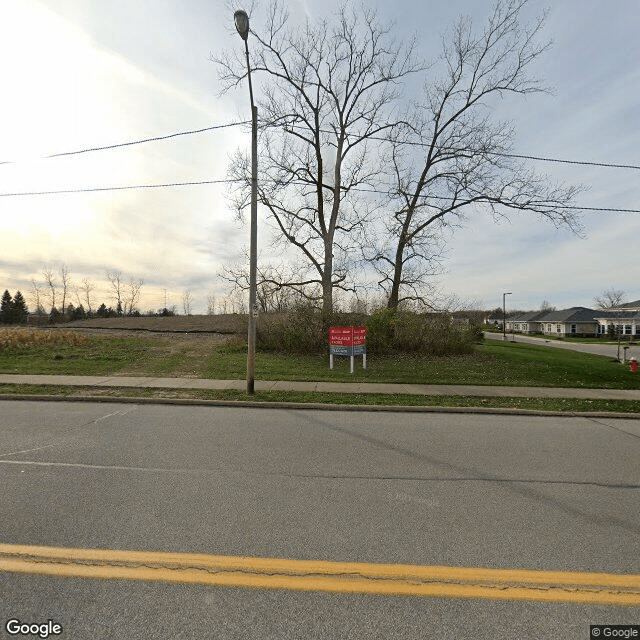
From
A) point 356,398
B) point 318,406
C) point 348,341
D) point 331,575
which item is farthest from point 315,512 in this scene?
point 348,341

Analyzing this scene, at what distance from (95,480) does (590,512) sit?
5.06m

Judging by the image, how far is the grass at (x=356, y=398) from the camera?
7918 mm

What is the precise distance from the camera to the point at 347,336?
12.9m

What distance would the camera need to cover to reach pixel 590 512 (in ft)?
11.2

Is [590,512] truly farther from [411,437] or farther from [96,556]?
[96,556]

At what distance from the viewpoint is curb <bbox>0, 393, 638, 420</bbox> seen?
293 inches

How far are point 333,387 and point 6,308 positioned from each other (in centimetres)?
8855

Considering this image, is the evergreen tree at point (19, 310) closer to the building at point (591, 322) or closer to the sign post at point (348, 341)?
the sign post at point (348, 341)

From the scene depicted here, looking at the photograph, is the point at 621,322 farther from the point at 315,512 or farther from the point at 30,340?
the point at 30,340

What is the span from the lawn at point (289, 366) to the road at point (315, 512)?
15.8 feet

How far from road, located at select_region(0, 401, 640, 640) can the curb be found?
0.98 metres

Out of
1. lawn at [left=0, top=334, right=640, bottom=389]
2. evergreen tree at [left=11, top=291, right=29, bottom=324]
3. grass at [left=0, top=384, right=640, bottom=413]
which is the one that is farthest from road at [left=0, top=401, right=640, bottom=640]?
evergreen tree at [left=11, top=291, right=29, bottom=324]

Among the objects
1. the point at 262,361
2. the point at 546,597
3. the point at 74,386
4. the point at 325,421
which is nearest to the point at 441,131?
the point at 262,361

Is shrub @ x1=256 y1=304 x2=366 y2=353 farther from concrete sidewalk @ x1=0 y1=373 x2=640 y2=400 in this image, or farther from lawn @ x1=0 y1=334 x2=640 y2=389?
concrete sidewalk @ x1=0 y1=373 x2=640 y2=400
